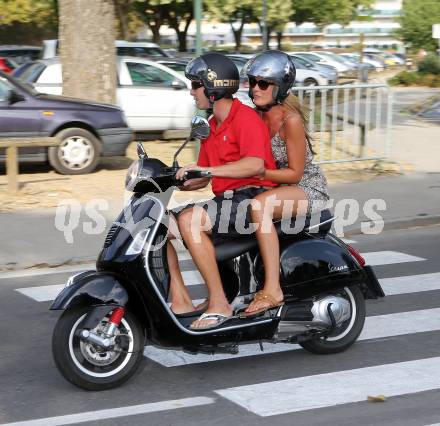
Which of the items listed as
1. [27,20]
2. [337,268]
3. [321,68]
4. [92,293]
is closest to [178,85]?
[337,268]

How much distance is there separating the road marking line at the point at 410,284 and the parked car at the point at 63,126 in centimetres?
620

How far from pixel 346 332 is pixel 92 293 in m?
1.69

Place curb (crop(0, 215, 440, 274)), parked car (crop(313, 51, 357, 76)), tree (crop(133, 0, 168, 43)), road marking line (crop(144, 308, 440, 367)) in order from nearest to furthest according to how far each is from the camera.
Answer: road marking line (crop(144, 308, 440, 367)) → curb (crop(0, 215, 440, 274)) → parked car (crop(313, 51, 357, 76)) → tree (crop(133, 0, 168, 43))

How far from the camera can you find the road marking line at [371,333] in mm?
6027

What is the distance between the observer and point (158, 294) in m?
5.34

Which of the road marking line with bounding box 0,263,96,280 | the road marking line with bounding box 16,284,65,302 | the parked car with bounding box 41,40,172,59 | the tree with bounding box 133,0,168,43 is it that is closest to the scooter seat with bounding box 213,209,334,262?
the road marking line with bounding box 16,284,65,302

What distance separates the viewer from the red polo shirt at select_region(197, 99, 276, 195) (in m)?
5.49

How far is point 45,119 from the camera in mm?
13422

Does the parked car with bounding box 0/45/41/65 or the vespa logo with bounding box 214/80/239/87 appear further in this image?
the parked car with bounding box 0/45/41/65

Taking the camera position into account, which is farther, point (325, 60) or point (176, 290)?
point (325, 60)

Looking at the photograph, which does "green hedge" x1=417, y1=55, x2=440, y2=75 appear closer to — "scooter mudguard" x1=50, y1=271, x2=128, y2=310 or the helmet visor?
the helmet visor

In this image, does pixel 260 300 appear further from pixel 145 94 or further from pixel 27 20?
pixel 27 20

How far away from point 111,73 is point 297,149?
10260mm

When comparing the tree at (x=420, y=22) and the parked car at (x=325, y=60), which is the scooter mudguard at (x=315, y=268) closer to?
the parked car at (x=325, y=60)
